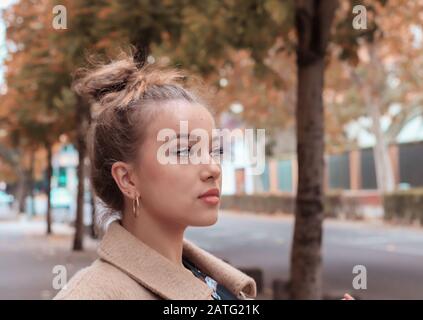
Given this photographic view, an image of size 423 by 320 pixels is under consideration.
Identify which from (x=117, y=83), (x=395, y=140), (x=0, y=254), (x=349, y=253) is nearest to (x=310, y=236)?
(x=117, y=83)

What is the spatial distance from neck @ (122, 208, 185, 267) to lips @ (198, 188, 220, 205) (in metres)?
0.11

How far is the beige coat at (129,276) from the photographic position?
1.40m

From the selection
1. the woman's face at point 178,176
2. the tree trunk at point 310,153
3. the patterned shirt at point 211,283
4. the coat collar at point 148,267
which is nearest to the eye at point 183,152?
the woman's face at point 178,176

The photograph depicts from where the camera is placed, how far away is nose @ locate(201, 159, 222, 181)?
1.57 meters

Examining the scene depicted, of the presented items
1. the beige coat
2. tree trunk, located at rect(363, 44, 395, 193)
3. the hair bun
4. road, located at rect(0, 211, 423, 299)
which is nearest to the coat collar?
the beige coat

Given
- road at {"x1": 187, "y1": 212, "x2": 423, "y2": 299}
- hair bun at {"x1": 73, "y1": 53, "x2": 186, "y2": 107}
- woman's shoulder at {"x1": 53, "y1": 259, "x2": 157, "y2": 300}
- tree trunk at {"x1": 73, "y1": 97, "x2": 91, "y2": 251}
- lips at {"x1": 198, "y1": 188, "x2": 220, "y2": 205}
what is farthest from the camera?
tree trunk at {"x1": 73, "y1": 97, "x2": 91, "y2": 251}

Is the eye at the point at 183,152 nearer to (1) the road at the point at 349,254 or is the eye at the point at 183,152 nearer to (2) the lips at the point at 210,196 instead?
(2) the lips at the point at 210,196

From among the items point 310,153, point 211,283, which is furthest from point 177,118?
point 310,153

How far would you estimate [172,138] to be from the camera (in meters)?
1.58

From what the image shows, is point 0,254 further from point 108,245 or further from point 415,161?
point 415,161

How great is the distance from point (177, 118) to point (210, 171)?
0.53 ft

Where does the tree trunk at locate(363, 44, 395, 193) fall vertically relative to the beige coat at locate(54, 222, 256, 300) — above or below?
above

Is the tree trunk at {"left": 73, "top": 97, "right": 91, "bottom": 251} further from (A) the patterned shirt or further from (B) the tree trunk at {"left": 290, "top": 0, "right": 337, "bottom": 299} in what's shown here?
(A) the patterned shirt

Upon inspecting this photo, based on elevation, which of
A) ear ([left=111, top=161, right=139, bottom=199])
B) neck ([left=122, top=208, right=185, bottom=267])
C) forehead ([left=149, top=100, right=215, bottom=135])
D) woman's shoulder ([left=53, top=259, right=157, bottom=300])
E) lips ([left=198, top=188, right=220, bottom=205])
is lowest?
woman's shoulder ([left=53, top=259, right=157, bottom=300])
